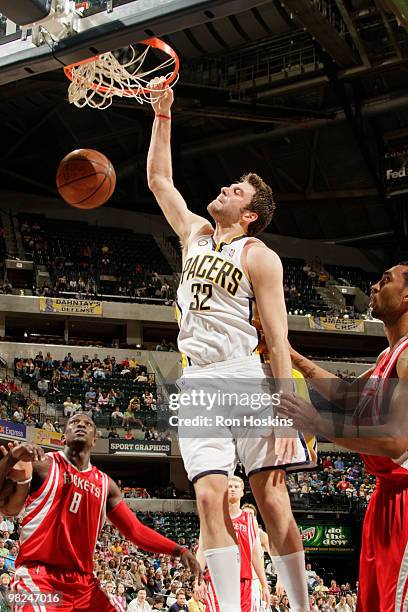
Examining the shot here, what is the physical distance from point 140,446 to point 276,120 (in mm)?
12044

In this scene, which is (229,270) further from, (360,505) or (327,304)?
(327,304)

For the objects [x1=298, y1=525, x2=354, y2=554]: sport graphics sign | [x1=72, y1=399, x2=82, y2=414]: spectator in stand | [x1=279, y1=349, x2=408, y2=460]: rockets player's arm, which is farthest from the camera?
[x1=72, y1=399, x2=82, y2=414]: spectator in stand

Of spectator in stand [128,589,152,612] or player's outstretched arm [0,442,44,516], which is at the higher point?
player's outstretched arm [0,442,44,516]

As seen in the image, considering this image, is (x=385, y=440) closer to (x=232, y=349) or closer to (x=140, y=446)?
(x=232, y=349)

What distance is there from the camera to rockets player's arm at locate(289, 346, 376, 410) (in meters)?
4.18

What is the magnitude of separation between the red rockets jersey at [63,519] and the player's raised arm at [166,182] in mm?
1615

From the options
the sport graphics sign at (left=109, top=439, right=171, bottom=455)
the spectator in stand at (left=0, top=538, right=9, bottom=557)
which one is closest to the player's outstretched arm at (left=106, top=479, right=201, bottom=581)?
the spectator in stand at (left=0, top=538, right=9, bottom=557)

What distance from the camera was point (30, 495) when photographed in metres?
4.65

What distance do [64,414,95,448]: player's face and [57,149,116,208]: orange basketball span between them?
10.1 feet

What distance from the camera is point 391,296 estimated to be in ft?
12.9

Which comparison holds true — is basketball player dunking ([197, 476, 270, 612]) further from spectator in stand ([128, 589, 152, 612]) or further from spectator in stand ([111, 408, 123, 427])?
spectator in stand ([111, 408, 123, 427])

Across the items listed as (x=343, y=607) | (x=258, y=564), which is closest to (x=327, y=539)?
(x=343, y=607)

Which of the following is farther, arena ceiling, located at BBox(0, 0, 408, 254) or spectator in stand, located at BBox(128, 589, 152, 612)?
arena ceiling, located at BBox(0, 0, 408, 254)

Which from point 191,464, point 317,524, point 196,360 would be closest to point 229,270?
point 196,360
